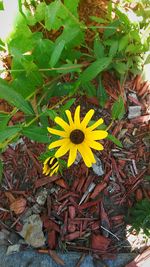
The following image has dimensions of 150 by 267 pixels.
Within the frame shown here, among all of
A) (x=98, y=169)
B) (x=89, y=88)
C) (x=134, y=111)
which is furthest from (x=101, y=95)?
(x=98, y=169)

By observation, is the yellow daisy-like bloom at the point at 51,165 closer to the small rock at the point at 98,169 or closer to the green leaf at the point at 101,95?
the small rock at the point at 98,169

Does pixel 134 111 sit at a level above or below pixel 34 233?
above

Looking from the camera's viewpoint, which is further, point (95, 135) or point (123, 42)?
point (123, 42)

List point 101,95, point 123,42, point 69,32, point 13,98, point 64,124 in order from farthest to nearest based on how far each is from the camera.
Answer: point 101,95 < point 123,42 < point 69,32 < point 13,98 < point 64,124

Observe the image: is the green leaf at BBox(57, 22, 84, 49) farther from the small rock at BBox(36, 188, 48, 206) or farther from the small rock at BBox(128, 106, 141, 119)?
the small rock at BBox(36, 188, 48, 206)

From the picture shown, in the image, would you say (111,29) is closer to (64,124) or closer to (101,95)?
(101,95)

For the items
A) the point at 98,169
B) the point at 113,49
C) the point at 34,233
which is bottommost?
the point at 34,233

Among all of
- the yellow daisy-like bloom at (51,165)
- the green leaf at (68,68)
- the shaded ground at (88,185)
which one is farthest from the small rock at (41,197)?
the green leaf at (68,68)
